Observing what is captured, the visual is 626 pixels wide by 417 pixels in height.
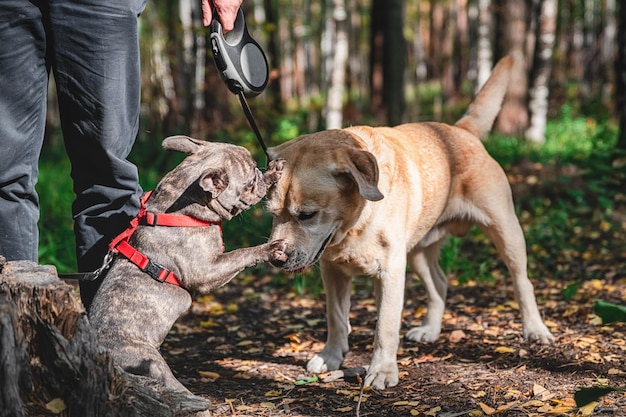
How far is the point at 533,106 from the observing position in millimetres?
13297

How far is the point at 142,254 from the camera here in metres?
3.85

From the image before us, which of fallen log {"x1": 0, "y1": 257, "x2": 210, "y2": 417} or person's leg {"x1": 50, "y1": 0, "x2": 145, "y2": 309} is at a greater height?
person's leg {"x1": 50, "y1": 0, "x2": 145, "y2": 309}

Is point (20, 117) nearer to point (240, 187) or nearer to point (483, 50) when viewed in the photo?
point (240, 187)

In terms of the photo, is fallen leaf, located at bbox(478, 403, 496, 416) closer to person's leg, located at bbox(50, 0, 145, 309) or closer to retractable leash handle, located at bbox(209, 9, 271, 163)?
retractable leash handle, located at bbox(209, 9, 271, 163)

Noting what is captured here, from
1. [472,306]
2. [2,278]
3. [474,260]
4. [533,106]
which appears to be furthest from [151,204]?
[533,106]

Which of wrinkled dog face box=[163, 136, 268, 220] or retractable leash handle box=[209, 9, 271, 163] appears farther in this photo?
retractable leash handle box=[209, 9, 271, 163]

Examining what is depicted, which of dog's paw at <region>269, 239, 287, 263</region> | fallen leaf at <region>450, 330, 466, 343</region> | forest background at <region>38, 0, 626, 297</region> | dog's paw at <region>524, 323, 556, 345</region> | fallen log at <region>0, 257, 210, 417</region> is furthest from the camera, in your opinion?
forest background at <region>38, 0, 626, 297</region>

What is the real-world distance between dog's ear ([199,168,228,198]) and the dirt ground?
117 cm

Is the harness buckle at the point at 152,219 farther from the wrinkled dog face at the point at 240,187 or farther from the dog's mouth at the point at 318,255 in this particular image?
the dog's mouth at the point at 318,255

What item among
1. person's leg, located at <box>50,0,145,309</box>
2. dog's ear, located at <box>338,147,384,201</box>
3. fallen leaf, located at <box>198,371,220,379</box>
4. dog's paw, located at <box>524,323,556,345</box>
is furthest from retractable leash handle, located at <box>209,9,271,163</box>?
dog's paw, located at <box>524,323,556,345</box>

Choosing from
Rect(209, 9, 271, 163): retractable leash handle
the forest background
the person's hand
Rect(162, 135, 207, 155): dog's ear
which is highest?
the person's hand

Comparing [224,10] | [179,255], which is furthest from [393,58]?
[179,255]

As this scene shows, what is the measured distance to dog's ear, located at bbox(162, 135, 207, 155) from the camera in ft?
14.1

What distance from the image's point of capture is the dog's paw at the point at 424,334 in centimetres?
531
